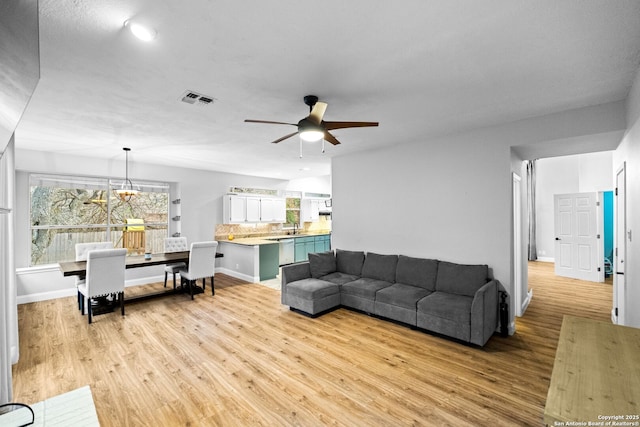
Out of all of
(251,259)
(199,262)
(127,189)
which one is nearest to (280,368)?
(199,262)

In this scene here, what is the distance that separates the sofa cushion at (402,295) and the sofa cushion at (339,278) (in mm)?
698

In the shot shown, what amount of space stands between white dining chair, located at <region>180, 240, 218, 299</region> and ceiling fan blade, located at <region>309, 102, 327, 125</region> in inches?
135

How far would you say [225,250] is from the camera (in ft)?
23.4

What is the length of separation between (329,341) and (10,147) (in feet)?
12.5

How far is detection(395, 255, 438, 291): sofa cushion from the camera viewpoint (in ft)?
13.1

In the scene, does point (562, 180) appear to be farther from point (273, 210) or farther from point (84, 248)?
point (84, 248)

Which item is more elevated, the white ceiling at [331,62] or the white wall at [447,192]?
the white ceiling at [331,62]

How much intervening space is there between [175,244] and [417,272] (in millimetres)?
5016

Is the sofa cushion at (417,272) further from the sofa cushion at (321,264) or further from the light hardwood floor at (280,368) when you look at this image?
the sofa cushion at (321,264)

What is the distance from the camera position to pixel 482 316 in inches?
120

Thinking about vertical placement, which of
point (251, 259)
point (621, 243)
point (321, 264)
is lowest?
point (251, 259)

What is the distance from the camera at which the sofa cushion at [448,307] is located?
318cm

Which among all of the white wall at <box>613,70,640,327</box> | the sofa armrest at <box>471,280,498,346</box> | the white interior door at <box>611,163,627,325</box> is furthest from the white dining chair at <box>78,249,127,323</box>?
the white interior door at <box>611,163,627,325</box>

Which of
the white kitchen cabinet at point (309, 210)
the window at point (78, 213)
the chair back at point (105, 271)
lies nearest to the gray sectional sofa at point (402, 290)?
the chair back at point (105, 271)
